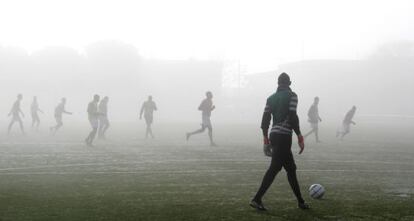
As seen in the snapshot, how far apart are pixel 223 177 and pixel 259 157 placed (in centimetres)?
493

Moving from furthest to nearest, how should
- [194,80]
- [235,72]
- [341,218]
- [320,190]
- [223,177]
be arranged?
[235,72], [194,80], [223,177], [320,190], [341,218]

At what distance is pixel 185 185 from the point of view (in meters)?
10.2

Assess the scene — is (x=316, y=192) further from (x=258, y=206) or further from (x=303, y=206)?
(x=258, y=206)

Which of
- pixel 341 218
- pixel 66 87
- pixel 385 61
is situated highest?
pixel 385 61

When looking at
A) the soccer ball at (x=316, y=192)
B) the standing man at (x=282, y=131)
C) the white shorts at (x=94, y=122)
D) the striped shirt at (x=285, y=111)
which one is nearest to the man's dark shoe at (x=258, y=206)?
the standing man at (x=282, y=131)

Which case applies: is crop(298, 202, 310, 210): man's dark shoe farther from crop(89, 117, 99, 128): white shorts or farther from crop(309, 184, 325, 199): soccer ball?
crop(89, 117, 99, 128): white shorts

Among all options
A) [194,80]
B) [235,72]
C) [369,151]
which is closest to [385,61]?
[235,72]

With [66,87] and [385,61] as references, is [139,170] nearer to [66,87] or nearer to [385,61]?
[66,87]

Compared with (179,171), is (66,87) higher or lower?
higher

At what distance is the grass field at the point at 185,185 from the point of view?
7453 millimetres

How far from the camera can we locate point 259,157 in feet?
53.5

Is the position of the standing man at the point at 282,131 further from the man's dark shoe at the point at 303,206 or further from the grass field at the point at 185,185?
the grass field at the point at 185,185

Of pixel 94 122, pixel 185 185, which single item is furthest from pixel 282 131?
pixel 94 122

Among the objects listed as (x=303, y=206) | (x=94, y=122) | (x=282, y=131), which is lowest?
(x=303, y=206)
